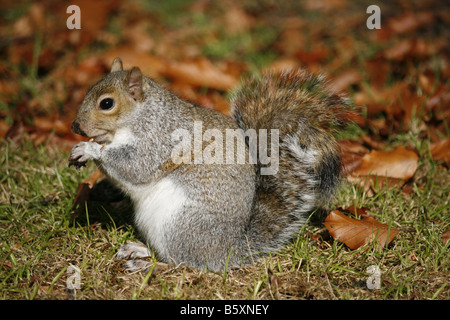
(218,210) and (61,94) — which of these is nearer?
(218,210)

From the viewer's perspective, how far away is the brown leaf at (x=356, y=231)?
1964 mm

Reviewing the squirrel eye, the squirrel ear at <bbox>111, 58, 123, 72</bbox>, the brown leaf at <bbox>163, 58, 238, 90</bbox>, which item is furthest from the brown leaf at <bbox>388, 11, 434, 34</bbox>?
the squirrel eye

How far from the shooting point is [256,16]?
4.82m

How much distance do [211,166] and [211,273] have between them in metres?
0.48

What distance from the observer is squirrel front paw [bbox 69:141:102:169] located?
1.91 m

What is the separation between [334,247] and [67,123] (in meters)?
2.06

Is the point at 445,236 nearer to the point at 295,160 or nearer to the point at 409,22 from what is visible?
the point at 295,160

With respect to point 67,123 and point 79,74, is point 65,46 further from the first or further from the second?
point 67,123

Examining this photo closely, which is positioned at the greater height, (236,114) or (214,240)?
(236,114)

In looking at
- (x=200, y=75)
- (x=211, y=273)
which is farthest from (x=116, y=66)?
(x=200, y=75)

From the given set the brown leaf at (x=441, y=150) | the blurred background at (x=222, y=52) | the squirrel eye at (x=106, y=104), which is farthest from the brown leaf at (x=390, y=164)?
the squirrel eye at (x=106, y=104)

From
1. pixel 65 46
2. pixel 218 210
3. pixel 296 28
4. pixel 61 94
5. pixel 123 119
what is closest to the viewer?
pixel 218 210

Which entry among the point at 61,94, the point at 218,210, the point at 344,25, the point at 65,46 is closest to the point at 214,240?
the point at 218,210
